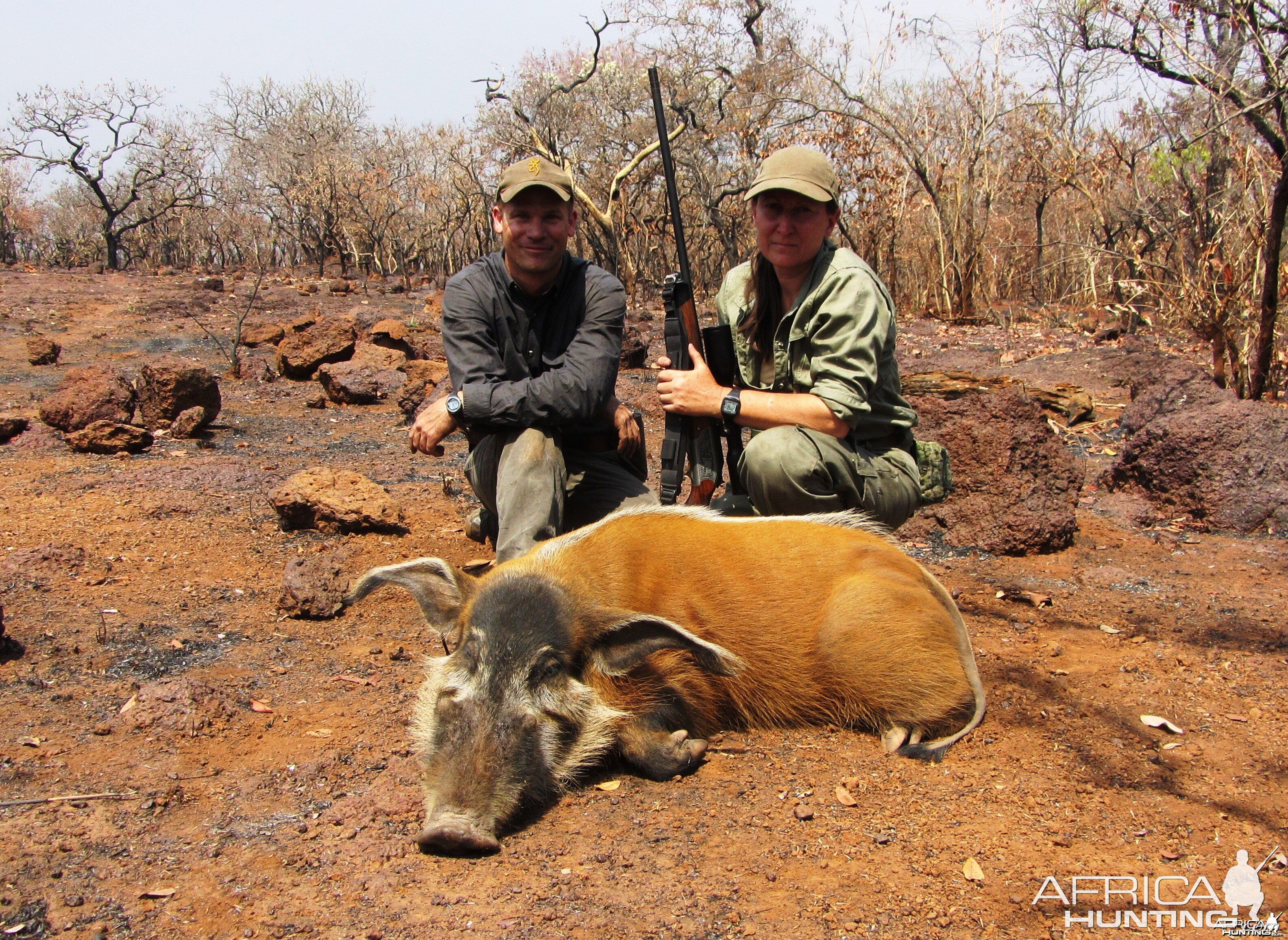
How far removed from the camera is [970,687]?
3.18 metres

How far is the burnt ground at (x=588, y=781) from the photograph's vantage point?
2.20 metres

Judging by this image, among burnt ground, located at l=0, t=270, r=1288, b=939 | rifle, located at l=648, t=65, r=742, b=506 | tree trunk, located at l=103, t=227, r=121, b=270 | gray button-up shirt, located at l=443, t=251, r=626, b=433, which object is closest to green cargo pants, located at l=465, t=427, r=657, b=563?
gray button-up shirt, located at l=443, t=251, r=626, b=433

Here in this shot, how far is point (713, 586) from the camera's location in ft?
10.2

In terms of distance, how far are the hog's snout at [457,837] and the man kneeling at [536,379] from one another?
4.87ft

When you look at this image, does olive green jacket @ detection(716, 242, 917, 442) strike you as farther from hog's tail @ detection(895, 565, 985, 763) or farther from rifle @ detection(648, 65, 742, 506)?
hog's tail @ detection(895, 565, 985, 763)

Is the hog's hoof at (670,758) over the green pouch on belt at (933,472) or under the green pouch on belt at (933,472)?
under

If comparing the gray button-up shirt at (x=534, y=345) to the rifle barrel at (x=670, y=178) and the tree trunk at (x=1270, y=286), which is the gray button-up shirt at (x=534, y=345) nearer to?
the rifle barrel at (x=670, y=178)

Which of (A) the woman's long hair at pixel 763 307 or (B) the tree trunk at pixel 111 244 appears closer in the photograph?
(A) the woman's long hair at pixel 763 307

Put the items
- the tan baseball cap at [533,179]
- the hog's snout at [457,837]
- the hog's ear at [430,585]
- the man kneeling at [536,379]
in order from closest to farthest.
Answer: the hog's snout at [457,837] → the hog's ear at [430,585] → the man kneeling at [536,379] → the tan baseball cap at [533,179]

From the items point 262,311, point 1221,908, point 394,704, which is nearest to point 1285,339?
point 1221,908

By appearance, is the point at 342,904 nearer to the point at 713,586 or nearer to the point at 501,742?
the point at 501,742

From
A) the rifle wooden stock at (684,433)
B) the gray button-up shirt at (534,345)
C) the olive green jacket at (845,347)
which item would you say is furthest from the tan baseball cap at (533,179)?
the olive green jacket at (845,347)

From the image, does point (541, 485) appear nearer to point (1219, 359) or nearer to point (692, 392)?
point (692, 392)

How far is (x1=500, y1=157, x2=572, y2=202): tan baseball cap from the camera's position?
3959 mm
